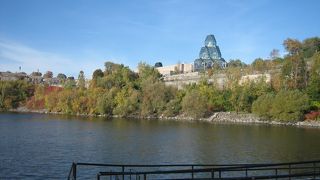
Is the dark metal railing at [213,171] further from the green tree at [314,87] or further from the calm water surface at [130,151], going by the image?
the green tree at [314,87]

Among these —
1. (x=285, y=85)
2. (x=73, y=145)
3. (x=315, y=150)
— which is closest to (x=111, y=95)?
(x=285, y=85)

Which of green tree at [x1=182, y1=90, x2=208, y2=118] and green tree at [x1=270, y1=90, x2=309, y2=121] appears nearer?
green tree at [x1=270, y1=90, x2=309, y2=121]

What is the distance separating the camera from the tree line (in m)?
85.2

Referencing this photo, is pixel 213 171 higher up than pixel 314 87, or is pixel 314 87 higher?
pixel 314 87

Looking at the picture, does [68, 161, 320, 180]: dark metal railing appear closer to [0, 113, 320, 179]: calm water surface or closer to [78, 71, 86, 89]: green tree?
[0, 113, 320, 179]: calm water surface

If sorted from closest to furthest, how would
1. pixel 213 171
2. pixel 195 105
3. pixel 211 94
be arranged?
pixel 213 171 < pixel 195 105 < pixel 211 94

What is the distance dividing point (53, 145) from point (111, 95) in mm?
70982

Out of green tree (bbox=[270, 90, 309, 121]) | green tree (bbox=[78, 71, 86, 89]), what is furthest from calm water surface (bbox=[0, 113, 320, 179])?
green tree (bbox=[78, 71, 86, 89])

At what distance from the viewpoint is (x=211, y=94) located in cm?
10400

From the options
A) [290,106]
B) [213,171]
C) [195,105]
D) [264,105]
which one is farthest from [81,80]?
[213,171]

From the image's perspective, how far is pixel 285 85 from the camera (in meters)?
94.3

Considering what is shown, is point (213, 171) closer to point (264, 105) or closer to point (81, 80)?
point (264, 105)

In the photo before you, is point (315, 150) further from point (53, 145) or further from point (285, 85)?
point (285, 85)

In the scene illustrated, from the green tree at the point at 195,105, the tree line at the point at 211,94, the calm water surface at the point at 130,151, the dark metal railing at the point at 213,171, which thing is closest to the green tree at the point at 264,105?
the tree line at the point at 211,94
